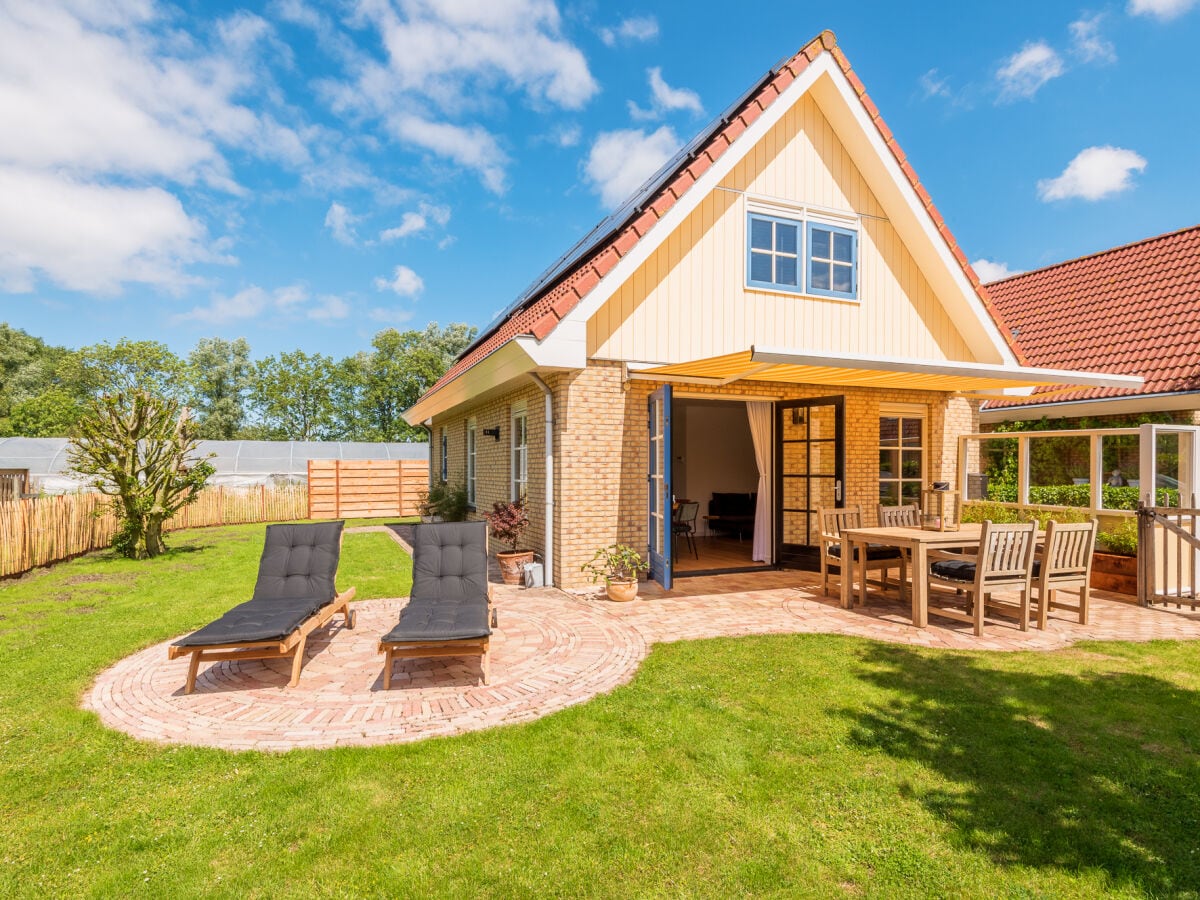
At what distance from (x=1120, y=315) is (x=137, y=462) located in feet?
69.2

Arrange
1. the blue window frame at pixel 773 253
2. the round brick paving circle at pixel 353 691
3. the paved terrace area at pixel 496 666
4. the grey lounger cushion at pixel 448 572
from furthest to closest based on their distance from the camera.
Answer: the blue window frame at pixel 773 253
the grey lounger cushion at pixel 448 572
the paved terrace area at pixel 496 666
the round brick paving circle at pixel 353 691

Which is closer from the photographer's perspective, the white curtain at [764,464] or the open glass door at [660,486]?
the open glass door at [660,486]

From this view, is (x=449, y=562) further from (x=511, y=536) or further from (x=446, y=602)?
(x=511, y=536)

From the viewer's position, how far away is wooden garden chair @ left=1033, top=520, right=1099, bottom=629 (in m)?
6.90

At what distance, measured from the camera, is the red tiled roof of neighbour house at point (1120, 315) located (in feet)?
36.7

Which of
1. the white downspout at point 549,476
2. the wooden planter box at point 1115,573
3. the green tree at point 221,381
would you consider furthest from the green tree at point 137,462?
the green tree at point 221,381

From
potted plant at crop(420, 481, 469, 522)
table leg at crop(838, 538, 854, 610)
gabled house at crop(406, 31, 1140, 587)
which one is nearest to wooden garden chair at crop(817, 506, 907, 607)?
table leg at crop(838, 538, 854, 610)

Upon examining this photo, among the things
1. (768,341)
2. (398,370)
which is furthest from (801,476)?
(398,370)

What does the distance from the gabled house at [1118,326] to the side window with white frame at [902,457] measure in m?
2.18

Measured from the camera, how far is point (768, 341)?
1013 cm

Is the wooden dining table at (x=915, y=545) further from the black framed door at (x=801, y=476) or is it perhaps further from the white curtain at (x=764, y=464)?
the white curtain at (x=764, y=464)

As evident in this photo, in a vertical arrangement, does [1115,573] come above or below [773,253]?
below

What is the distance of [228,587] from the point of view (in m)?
9.64

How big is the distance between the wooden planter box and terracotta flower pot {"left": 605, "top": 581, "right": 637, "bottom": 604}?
7.04 metres
